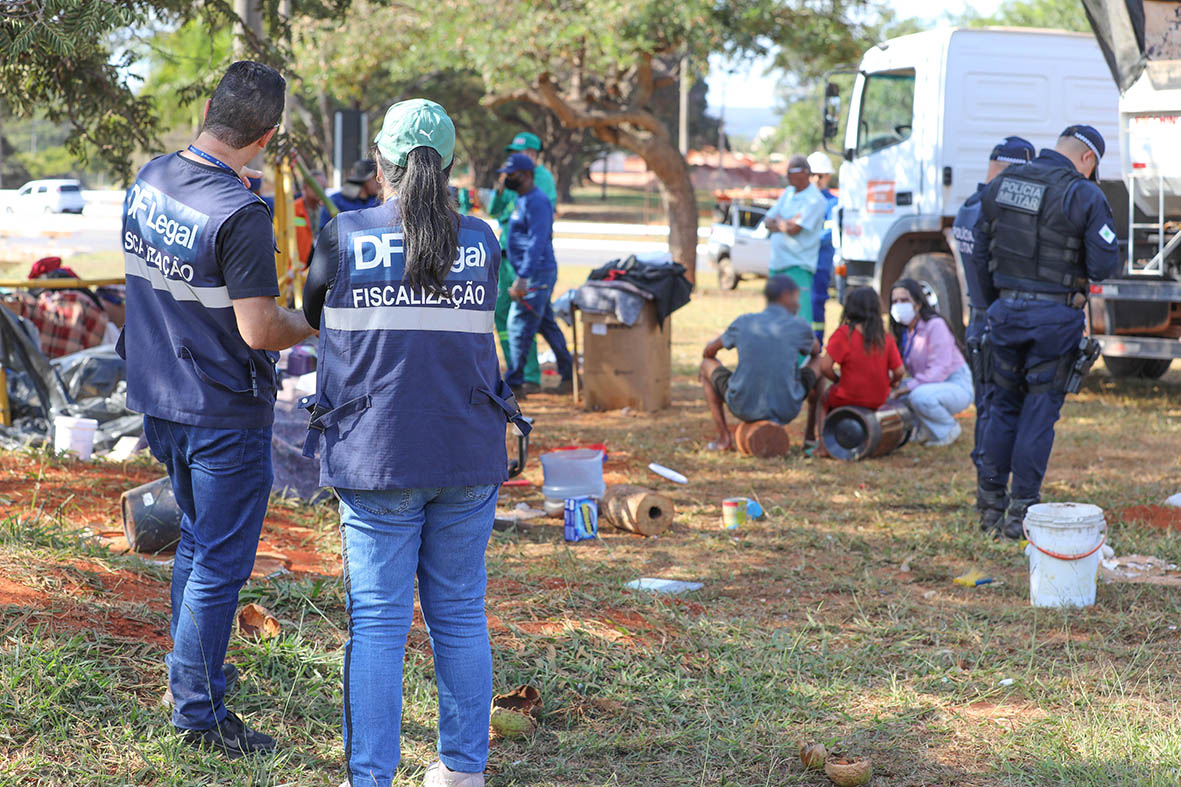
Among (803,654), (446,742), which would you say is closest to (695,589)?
(803,654)

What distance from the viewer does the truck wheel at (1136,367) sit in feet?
36.4

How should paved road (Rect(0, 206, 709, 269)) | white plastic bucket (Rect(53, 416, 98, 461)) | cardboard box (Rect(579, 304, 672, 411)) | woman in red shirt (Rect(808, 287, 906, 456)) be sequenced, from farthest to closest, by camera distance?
paved road (Rect(0, 206, 709, 269)) < cardboard box (Rect(579, 304, 672, 411)) < woman in red shirt (Rect(808, 287, 906, 456)) < white plastic bucket (Rect(53, 416, 98, 461))

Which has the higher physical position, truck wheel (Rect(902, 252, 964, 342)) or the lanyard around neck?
the lanyard around neck

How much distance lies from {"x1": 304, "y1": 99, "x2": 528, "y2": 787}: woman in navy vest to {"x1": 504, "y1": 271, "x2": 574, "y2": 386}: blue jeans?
6105 mm

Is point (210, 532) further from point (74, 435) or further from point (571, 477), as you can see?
point (74, 435)

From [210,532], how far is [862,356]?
5.21m

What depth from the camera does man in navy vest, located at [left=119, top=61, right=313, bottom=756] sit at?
3049 millimetres

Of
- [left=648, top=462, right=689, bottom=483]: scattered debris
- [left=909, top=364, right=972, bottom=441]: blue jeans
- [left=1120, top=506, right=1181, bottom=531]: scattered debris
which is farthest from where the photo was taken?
[left=909, top=364, right=972, bottom=441]: blue jeans

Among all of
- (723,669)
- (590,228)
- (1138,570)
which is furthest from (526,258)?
(590,228)

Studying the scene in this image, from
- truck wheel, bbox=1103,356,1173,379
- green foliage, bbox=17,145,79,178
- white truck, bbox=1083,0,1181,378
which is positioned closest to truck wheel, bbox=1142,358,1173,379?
truck wheel, bbox=1103,356,1173,379

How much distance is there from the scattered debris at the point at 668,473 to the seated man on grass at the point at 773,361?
0.76m

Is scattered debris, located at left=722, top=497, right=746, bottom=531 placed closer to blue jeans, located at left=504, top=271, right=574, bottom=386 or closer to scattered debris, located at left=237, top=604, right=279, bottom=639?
scattered debris, located at left=237, top=604, right=279, bottom=639

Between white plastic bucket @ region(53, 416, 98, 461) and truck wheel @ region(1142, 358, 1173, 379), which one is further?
truck wheel @ region(1142, 358, 1173, 379)

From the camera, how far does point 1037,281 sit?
5.61 meters
